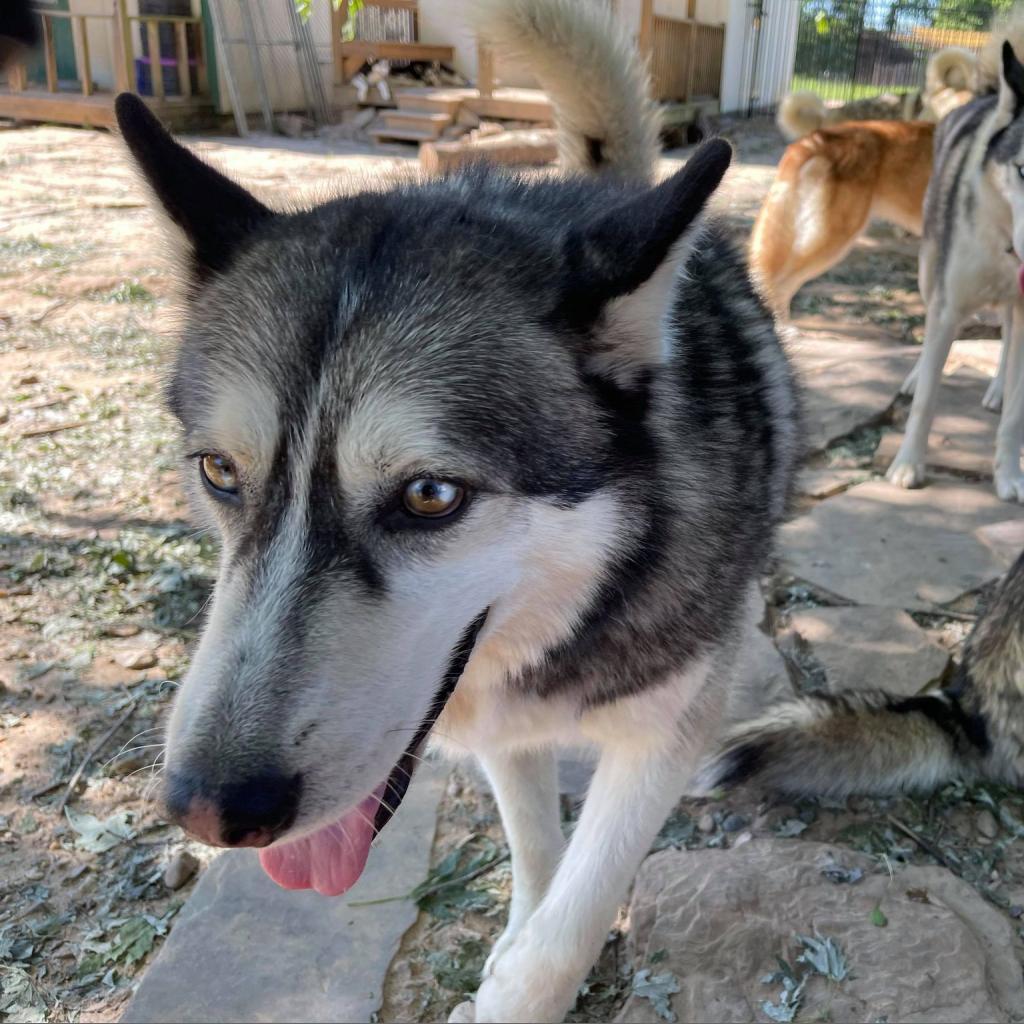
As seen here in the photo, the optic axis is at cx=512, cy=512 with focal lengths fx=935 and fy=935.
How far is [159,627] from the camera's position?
328cm

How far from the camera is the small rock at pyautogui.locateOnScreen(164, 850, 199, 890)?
7.73 feet

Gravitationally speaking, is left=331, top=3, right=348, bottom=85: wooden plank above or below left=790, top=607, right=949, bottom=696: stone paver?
above

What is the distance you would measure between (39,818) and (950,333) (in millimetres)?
4183

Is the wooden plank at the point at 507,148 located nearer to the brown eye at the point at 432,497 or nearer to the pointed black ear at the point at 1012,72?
the pointed black ear at the point at 1012,72

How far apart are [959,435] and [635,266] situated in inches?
149

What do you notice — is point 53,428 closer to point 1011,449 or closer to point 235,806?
point 235,806

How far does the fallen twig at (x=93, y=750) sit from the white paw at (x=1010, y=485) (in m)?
3.61

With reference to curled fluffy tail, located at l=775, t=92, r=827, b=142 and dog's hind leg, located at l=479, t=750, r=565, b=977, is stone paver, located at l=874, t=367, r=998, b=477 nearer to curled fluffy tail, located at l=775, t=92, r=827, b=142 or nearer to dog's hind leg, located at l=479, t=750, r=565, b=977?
dog's hind leg, located at l=479, t=750, r=565, b=977

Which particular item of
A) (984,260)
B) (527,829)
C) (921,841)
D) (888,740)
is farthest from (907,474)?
(527,829)

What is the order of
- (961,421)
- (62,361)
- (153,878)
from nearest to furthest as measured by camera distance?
1. (153,878)
2. (961,421)
3. (62,361)

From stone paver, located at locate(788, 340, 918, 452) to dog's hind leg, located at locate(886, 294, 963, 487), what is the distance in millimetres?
431

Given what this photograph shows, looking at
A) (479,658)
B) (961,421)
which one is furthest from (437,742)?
(961,421)

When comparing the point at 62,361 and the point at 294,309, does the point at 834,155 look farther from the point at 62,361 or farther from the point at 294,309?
the point at 294,309

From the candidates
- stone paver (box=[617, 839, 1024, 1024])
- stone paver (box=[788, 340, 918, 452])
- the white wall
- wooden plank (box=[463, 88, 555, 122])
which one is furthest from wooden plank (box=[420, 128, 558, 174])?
stone paver (box=[617, 839, 1024, 1024])
